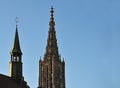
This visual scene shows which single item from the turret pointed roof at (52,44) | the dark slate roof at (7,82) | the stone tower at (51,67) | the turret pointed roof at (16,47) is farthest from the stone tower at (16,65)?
the turret pointed roof at (52,44)

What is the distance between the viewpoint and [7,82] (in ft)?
285

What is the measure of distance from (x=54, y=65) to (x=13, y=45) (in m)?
51.3

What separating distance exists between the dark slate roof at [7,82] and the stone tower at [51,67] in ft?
162

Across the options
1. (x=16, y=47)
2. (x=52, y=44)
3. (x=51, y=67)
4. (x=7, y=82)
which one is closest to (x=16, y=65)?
(x=7, y=82)

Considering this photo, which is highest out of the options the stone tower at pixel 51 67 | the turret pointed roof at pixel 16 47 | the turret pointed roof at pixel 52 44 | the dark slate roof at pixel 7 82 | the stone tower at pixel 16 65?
the turret pointed roof at pixel 52 44

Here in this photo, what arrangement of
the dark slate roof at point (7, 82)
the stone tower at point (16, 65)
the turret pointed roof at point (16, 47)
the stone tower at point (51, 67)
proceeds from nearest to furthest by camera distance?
1. the dark slate roof at point (7, 82)
2. the stone tower at point (16, 65)
3. the turret pointed roof at point (16, 47)
4. the stone tower at point (51, 67)

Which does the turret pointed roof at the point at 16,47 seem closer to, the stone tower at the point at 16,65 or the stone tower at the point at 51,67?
the stone tower at the point at 16,65

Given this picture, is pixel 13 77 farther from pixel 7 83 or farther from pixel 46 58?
pixel 46 58

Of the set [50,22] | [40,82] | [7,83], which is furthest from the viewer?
[50,22]

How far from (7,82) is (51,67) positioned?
182 feet

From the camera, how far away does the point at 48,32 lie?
14775 centimetres

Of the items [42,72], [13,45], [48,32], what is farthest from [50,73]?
[13,45]

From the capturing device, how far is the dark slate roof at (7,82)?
8571 centimetres

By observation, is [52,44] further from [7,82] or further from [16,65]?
[7,82]
